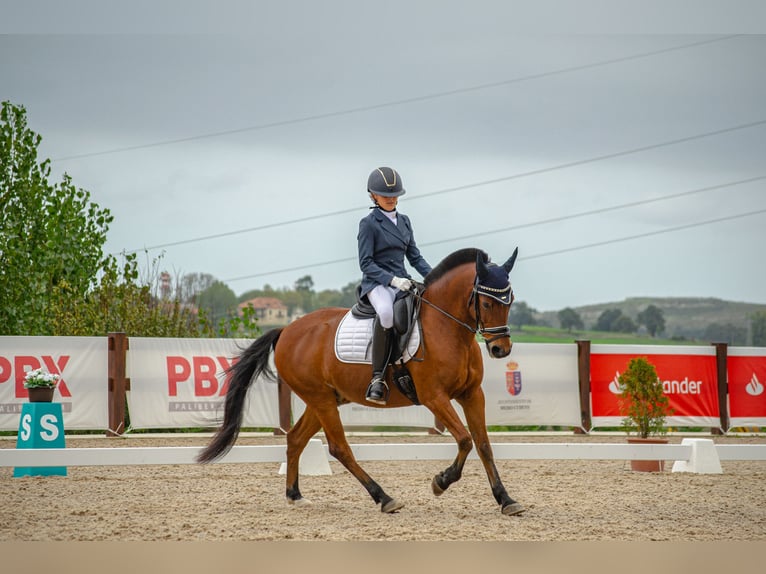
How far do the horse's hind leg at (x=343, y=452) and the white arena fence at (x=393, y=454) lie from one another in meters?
0.93

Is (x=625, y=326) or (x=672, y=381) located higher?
(x=625, y=326)

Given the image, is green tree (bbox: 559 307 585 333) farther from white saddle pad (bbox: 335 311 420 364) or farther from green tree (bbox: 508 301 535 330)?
white saddle pad (bbox: 335 311 420 364)

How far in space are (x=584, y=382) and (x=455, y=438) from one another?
34.1 ft

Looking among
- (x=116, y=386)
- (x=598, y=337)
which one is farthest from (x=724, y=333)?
(x=116, y=386)

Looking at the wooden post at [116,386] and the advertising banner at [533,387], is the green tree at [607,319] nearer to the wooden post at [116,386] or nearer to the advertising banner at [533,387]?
the advertising banner at [533,387]

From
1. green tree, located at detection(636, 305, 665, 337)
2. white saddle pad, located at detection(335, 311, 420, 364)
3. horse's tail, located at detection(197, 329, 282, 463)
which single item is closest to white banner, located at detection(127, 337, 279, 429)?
horse's tail, located at detection(197, 329, 282, 463)

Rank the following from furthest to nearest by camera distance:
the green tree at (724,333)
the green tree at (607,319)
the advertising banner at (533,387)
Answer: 1. the green tree at (607,319)
2. the green tree at (724,333)
3. the advertising banner at (533,387)

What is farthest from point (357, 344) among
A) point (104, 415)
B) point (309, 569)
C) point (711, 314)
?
point (711, 314)

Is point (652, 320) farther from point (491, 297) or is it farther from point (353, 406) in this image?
point (491, 297)

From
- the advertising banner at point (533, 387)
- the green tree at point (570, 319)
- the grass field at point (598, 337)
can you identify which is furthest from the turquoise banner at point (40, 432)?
the green tree at point (570, 319)

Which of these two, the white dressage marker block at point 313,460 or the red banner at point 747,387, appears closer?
the white dressage marker block at point 313,460

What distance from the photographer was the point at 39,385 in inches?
415

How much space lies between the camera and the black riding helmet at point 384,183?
7.62m

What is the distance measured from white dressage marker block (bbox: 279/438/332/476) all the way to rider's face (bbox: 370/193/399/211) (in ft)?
10.6
